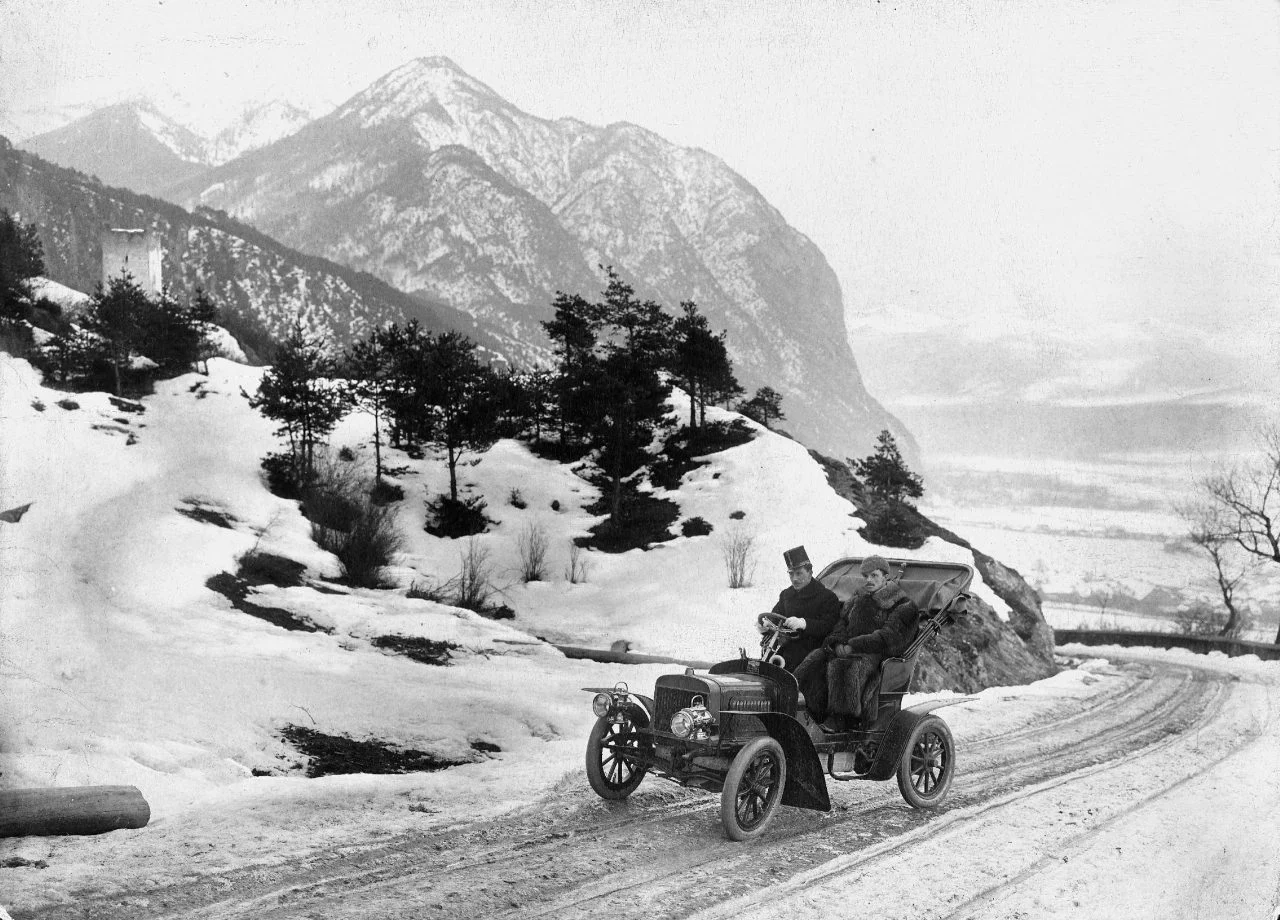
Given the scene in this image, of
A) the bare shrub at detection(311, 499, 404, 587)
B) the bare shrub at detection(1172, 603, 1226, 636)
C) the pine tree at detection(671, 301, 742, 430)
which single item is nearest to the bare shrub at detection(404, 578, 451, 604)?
the bare shrub at detection(311, 499, 404, 587)

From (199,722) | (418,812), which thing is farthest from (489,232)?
(418,812)

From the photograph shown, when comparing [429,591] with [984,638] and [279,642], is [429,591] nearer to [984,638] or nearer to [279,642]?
[279,642]

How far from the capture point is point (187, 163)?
33.7ft

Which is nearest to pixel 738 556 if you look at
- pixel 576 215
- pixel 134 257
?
pixel 576 215

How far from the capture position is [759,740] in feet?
15.2

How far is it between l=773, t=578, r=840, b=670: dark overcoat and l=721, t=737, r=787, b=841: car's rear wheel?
82 cm

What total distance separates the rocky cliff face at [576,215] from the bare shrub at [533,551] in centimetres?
253

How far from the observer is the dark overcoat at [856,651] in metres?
5.25

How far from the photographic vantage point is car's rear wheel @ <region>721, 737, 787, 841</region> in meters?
4.50

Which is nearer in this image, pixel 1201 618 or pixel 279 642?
pixel 279 642

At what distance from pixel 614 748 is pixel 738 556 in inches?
114

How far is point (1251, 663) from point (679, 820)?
14879 mm

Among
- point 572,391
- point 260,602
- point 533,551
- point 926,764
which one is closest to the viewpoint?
point 926,764

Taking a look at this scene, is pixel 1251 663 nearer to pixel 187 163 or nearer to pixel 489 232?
pixel 489 232
